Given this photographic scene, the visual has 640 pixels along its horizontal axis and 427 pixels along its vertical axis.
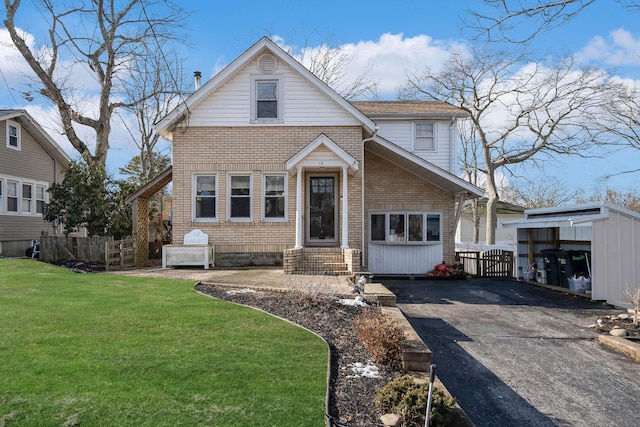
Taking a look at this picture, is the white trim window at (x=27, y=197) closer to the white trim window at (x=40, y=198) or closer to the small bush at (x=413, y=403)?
the white trim window at (x=40, y=198)

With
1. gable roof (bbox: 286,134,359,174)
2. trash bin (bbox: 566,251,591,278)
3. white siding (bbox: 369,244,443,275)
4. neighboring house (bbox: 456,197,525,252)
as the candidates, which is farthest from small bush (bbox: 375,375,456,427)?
neighboring house (bbox: 456,197,525,252)

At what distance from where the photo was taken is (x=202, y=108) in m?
14.3

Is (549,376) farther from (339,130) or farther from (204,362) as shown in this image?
(339,130)

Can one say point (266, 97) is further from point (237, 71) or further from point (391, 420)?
point (391, 420)

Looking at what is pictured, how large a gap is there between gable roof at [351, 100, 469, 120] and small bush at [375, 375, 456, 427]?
15.5 metres

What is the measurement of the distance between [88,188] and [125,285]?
9.16m

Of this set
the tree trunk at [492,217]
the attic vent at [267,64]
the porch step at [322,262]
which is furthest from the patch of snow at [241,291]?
the tree trunk at [492,217]

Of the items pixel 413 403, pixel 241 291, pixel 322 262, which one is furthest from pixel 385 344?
pixel 322 262

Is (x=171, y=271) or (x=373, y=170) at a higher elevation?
(x=373, y=170)

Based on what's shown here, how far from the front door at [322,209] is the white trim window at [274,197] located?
3.01ft

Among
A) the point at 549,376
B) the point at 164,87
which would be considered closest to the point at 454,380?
the point at 549,376

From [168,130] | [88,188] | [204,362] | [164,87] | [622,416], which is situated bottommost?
[622,416]

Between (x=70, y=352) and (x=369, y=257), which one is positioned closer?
(x=70, y=352)

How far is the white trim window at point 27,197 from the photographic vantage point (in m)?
22.3
